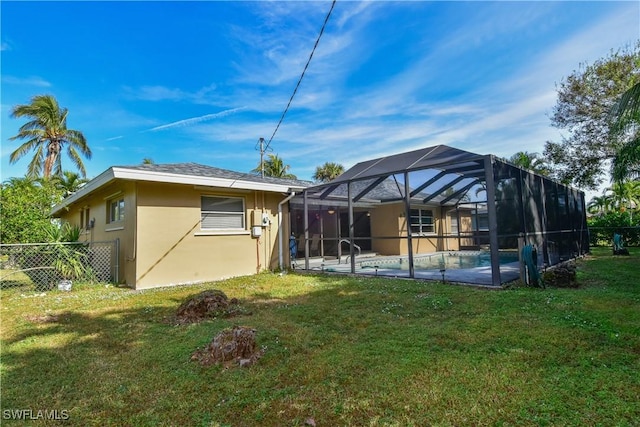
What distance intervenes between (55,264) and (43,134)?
20.7 m

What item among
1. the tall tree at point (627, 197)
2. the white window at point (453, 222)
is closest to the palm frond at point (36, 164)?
the white window at point (453, 222)

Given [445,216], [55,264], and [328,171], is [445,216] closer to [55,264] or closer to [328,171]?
[55,264]

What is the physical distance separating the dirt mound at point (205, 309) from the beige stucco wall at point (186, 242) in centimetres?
354

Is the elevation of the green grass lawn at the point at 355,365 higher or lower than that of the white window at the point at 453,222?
lower

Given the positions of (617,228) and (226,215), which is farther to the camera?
(617,228)

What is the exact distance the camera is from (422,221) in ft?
50.7

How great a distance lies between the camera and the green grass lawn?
7.52 feet

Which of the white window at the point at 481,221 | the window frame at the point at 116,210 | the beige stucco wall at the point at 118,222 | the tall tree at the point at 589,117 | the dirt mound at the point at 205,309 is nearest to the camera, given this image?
the dirt mound at the point at 205,309

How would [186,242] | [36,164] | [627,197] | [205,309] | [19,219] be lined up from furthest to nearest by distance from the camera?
[36,164] → [627,197] → [19,219] → [186,242] → [205,309]

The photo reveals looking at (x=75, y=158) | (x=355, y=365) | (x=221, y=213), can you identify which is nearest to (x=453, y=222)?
(x=221, y=213)

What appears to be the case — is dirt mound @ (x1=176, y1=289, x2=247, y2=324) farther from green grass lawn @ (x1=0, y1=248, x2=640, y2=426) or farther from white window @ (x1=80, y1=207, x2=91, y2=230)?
white window @ (x1=80, y1=207, x2=91, y2=230)

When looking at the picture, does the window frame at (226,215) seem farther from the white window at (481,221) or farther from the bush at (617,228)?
the bush at (617,228)

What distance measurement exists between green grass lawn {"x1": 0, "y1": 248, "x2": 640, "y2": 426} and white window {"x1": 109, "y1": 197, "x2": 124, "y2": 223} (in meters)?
4.29

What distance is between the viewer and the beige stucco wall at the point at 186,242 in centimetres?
798
